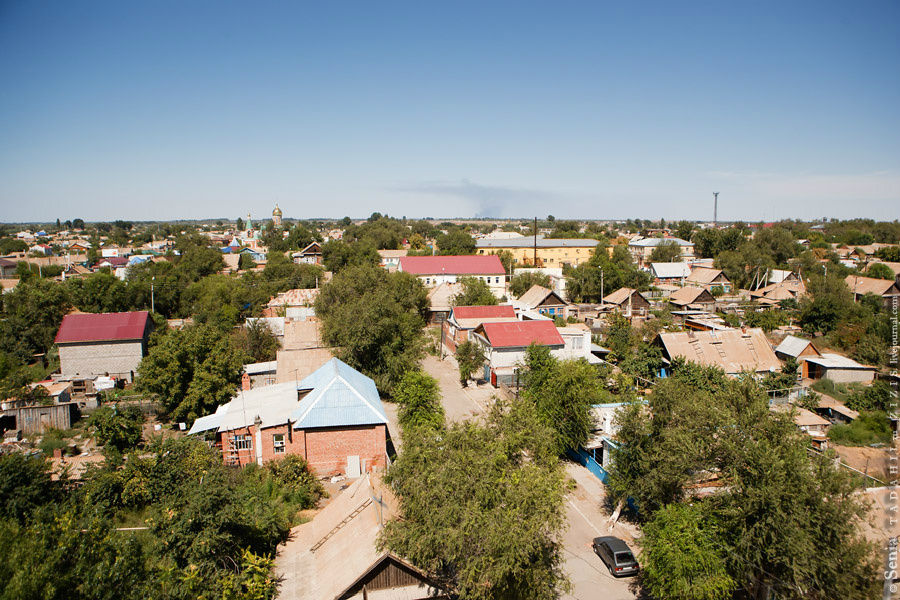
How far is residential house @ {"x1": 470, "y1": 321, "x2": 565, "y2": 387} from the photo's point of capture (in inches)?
1004

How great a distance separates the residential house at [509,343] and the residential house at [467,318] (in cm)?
357

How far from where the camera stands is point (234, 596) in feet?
33.1

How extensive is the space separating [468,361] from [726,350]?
12.4 m

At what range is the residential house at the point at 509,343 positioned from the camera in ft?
83.7

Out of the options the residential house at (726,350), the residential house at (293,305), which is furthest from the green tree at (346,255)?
the residential house at (726,350)

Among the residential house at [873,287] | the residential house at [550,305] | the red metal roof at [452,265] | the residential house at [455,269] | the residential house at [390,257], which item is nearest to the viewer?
the residential house at [873,287]

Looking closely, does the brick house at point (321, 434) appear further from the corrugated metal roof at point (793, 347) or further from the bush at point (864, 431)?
the corrugated metal roof at point (793, 347)

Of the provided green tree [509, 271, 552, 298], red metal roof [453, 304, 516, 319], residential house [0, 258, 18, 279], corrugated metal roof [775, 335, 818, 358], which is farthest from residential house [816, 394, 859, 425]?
residential house [0, 258, 18, 279]

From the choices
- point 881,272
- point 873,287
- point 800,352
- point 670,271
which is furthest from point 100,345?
point 881,272

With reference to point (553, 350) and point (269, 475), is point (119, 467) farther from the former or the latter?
point (553, 350)

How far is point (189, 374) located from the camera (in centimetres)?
2056

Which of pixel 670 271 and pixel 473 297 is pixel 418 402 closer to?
pixel 473 297

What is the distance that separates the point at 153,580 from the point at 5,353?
28953 mm

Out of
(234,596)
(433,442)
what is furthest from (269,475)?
(433,442)
